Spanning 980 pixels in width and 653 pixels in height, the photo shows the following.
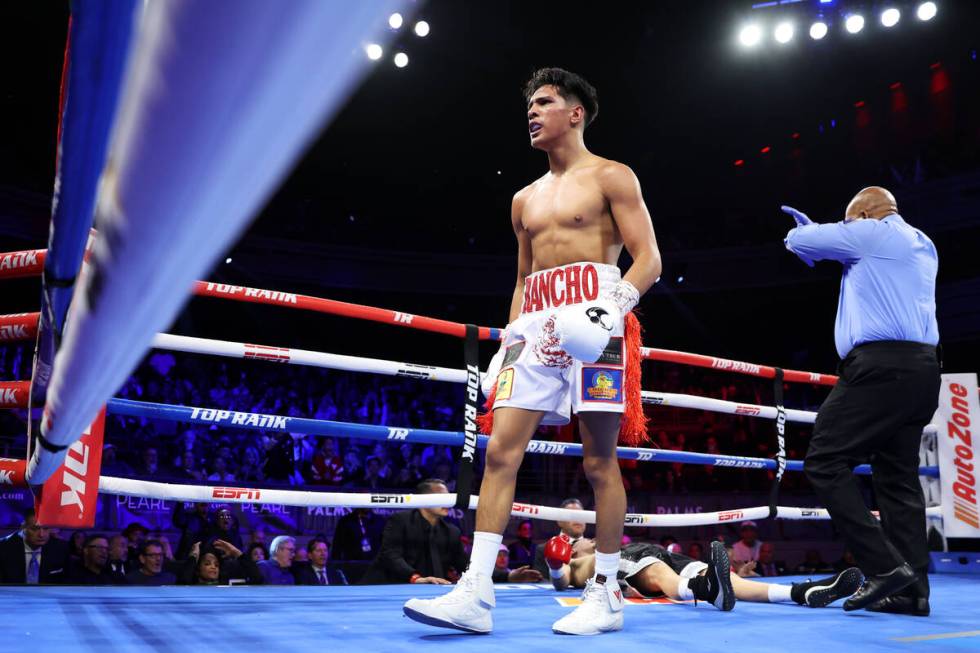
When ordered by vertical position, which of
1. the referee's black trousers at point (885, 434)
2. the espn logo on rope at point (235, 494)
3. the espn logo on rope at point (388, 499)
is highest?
the referee's black trousers at point (885, 434)

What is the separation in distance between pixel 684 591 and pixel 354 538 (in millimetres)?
5766

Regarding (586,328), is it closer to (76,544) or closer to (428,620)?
(428,620)

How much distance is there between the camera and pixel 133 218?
1.00 feet

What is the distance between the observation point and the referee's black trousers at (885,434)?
243 centimetres

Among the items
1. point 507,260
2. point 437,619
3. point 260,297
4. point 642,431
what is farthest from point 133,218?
point 507,260

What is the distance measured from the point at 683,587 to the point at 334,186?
12346mm

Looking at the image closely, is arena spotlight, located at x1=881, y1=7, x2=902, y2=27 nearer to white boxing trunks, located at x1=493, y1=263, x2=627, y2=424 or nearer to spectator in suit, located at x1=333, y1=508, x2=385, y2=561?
spectator in suit, located at x1=333, y1=508, x2=385, y2=561

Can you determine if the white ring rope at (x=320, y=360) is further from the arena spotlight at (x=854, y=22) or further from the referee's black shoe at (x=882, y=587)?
the arena spotlight at (x=854, y=22)

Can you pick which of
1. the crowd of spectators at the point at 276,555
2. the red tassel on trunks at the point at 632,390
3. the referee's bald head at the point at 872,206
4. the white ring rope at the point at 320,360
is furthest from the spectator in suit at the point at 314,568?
the referee's bald head at the point at 872,206

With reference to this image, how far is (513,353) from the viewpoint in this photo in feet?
7.09

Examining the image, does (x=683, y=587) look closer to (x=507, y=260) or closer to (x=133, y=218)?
(x=133, y=218)

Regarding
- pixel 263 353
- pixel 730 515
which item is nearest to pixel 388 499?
pixel 263 353

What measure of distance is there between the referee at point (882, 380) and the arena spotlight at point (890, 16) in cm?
903

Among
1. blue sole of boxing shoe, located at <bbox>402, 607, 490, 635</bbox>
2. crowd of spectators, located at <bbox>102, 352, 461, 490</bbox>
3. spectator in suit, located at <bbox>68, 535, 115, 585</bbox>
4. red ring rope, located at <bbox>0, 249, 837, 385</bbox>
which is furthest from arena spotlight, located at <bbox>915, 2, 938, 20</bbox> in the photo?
blue sole of boxing shoe, located at <bbox>402, 607, 490, 635</bbox>
